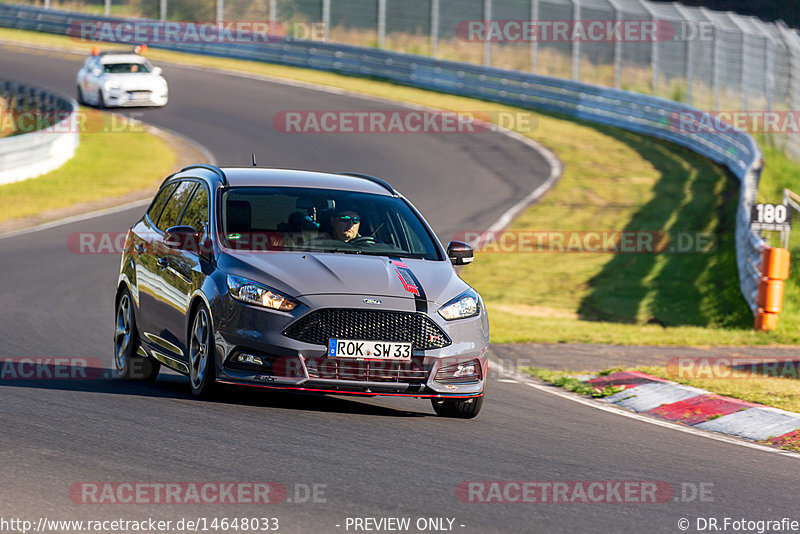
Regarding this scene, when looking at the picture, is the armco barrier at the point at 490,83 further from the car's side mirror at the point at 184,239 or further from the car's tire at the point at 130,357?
the car's side mirror at the point at 184,239

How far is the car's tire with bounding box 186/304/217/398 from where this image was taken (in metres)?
8.50

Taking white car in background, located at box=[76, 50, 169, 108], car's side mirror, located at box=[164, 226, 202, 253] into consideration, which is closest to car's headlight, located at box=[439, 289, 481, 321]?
car's side mirror, located at box=[164, 226, 202, 253]

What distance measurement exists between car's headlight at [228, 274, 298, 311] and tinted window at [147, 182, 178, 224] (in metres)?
2.23

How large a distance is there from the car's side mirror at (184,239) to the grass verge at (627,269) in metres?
5.85

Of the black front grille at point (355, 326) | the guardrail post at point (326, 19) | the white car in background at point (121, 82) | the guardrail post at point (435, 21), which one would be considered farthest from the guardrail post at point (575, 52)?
the black front grille at point (355, 326)

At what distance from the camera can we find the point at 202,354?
8.67m

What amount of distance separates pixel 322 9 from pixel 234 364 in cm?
3946

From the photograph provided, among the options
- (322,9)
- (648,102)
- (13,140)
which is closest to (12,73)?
(322,9)

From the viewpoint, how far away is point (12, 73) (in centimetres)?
4072

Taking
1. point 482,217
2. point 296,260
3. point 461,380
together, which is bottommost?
point 482,217

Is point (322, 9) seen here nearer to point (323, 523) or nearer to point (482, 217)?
point (482, 217)

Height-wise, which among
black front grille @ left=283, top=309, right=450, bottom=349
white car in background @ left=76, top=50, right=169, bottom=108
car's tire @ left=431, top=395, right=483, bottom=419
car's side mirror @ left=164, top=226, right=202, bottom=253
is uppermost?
car's side mirror @ left=164, top=226, right=202, bottom=253

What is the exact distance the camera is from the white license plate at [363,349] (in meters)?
8.18

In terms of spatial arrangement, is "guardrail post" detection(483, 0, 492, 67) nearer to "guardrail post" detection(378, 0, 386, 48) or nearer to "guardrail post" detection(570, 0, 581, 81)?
"guardrail post" detection(570, 0, 581, 81)
